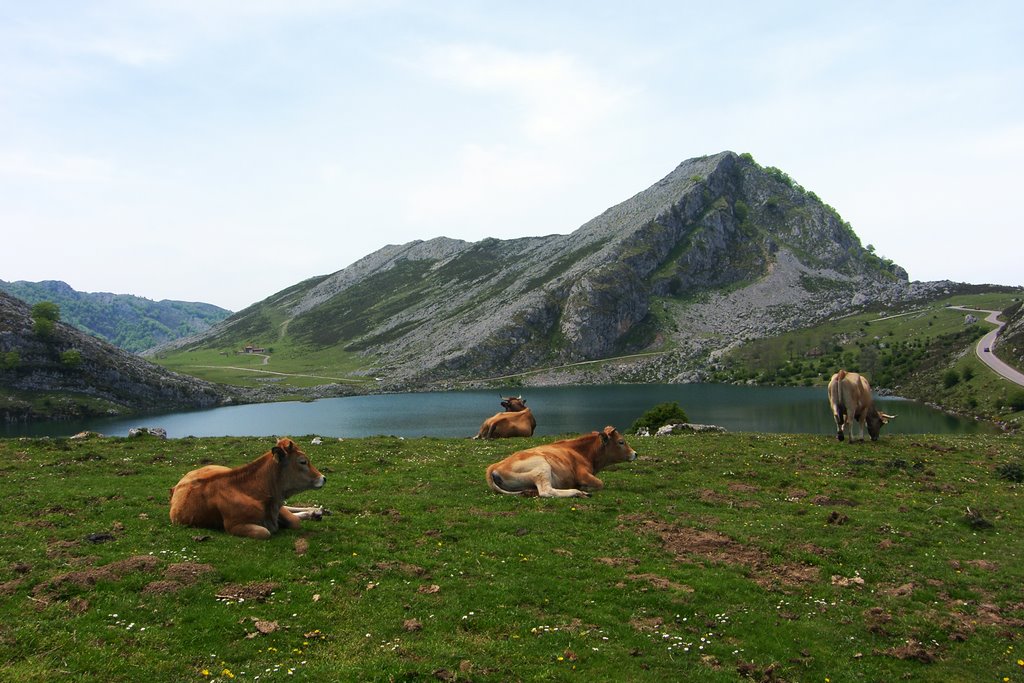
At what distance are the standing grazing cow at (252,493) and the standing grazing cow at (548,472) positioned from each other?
631cm

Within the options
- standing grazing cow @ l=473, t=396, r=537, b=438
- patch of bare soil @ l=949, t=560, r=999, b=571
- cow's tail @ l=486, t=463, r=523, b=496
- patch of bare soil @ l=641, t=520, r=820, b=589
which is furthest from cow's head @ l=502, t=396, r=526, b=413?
patch of bare soil @ l=949, t=560, r=999, b=571

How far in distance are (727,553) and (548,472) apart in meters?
6.03

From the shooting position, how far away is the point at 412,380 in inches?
7534

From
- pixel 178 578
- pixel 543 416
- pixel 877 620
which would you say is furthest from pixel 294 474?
pixel 543 416

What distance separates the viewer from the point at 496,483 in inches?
728

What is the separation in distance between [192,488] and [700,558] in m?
11.8

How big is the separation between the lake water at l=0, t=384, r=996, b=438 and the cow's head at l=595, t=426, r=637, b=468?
47.6m

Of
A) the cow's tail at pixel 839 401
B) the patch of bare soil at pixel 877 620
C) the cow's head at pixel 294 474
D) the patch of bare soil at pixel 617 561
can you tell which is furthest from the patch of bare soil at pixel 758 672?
the cow's tail at pixel 839 401

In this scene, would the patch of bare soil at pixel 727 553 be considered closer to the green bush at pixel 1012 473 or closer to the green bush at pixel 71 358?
the green bush at pixel 1012 473

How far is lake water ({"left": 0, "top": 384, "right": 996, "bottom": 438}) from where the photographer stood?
75438 mm

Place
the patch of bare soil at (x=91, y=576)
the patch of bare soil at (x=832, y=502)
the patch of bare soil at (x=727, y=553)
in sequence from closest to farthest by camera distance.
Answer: the patch of bare soil at (x=91, y=576) → the patch of bare soil at (x=727, y=553) → the patch of bare soil at (x=832, y=502)

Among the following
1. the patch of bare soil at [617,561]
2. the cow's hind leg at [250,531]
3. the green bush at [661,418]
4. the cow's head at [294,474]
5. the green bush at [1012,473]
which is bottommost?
the green bush at [661,418]

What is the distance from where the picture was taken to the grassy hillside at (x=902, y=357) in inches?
→ 3504

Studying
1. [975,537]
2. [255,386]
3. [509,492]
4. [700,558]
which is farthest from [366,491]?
[255,386]
